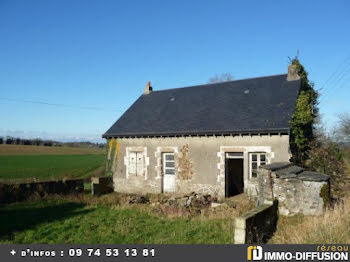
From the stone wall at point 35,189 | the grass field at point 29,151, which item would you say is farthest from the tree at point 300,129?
the grass field at point 29,151

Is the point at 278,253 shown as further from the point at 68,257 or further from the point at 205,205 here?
the point at 205,205

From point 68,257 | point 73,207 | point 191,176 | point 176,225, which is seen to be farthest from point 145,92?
point 68,257

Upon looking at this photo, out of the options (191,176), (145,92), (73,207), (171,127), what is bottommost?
(73,207)

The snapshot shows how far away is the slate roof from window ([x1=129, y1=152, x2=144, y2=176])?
115cm

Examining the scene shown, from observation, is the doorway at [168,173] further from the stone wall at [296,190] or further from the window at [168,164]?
the stone wall at [296,190]

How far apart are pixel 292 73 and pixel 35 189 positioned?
14527mm

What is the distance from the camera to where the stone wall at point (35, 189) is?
12.6 meters

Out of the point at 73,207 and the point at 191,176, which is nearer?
the point at 73,207

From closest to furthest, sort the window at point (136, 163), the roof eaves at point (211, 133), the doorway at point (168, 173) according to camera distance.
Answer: the roof eaves at point (211, 133) < the doorway at point (168, 173) < the window at point (136, 163)

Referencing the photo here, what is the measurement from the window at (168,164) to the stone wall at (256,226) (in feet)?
24.7

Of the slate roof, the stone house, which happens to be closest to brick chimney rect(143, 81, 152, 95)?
the slate roof

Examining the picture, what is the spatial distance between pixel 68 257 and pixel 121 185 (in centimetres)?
1079

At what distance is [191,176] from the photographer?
13414mm

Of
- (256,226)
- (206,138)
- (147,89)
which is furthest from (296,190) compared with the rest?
(147,89)
